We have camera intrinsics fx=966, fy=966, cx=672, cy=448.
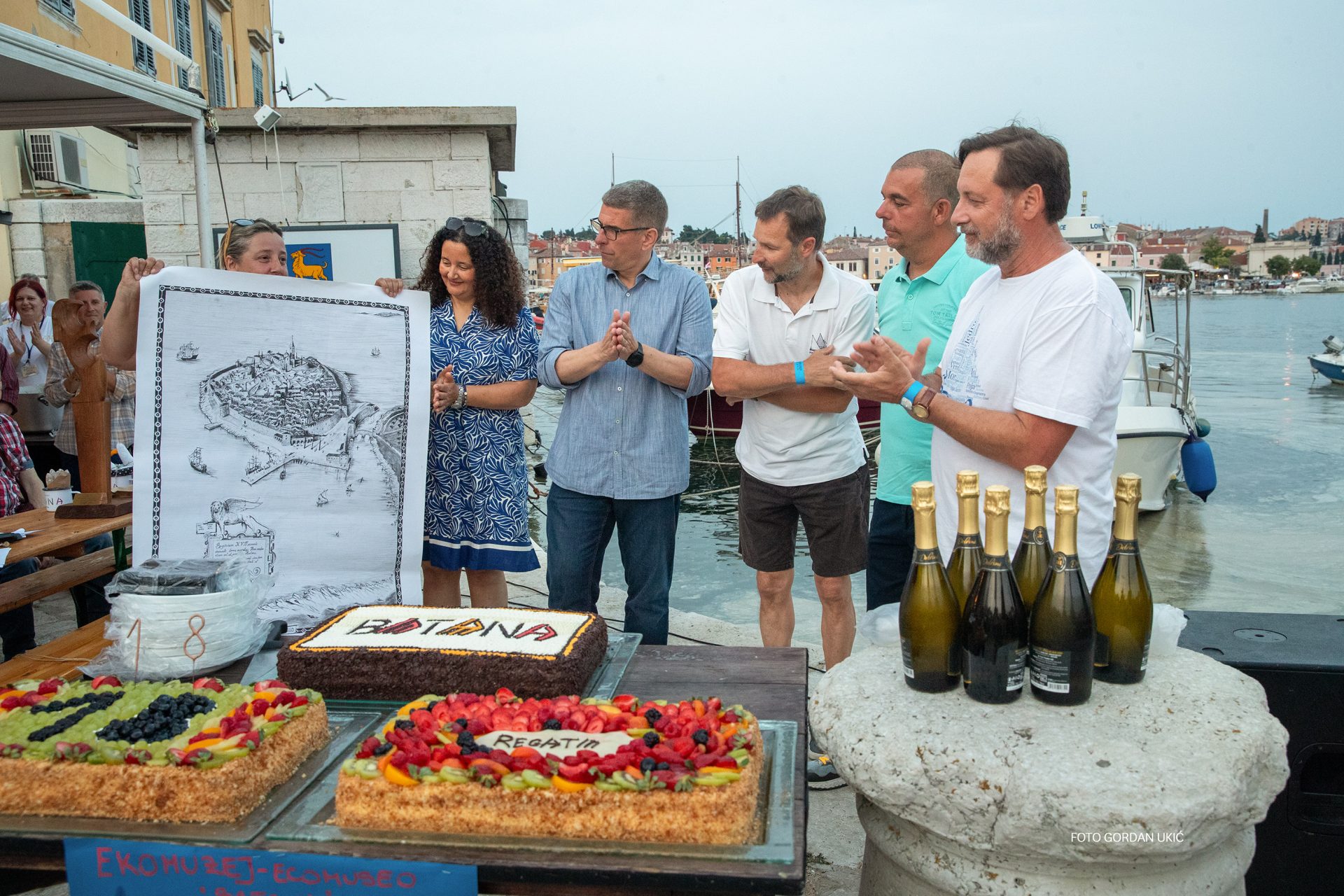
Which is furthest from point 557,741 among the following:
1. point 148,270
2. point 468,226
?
point 468,226

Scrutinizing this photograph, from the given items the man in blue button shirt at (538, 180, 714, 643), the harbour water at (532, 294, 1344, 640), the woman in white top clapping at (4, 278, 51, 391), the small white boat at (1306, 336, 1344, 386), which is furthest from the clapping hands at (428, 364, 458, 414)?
the small white boat at (1306, 336, 1344, 386)

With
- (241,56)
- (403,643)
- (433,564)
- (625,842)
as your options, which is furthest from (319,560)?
(241,56)

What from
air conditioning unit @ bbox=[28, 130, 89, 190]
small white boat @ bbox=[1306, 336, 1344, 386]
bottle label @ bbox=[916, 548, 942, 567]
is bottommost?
small white boat @ bbox=[1306, 336, 1344, 386]

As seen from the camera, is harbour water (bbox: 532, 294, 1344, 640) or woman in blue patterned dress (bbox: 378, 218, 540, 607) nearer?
woman in blue patterned dress (bbox: 378, 218, 540, 607)

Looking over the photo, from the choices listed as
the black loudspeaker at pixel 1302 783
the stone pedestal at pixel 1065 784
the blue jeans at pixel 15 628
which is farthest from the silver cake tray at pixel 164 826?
the blue jeans at pixel 15 628

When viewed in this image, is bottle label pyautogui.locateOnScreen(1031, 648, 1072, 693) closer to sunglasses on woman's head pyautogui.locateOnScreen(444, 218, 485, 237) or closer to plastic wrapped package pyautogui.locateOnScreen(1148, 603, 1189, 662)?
plastic wrapped package pyautogui.locateOnScreen(1148, 603, 1189, 662)

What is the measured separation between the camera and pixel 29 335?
723 centimetres

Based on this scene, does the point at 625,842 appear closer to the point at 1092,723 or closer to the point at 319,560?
the point at 1092,723

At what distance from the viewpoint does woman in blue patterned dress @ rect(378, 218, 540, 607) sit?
364 cm

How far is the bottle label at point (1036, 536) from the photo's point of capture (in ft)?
6.63

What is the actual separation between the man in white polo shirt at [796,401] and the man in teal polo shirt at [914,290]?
141mm

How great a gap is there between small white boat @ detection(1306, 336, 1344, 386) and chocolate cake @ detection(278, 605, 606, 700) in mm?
27742

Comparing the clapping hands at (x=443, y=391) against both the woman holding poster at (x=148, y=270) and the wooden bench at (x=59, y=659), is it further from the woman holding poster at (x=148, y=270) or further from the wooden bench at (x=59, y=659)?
the wooden bench at (x=59, y=659)

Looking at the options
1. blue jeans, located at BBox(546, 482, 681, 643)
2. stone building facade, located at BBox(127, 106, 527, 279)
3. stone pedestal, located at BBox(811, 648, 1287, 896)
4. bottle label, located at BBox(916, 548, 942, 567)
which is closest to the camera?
stone pedestal, located at BBox(811, 648, 1287, 896)
